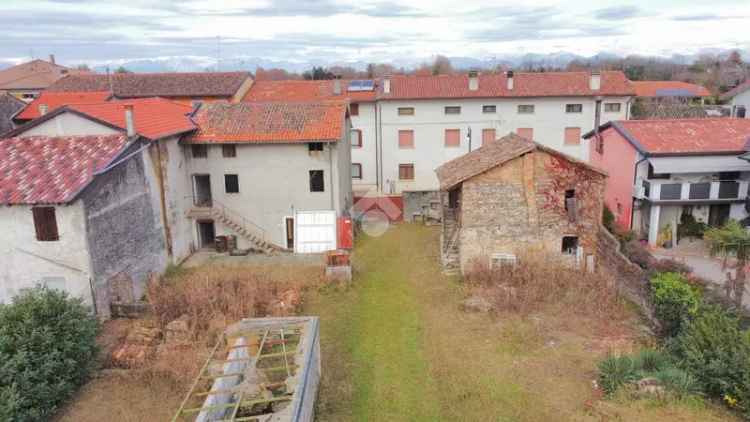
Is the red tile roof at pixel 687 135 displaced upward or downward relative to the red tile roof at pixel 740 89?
downward

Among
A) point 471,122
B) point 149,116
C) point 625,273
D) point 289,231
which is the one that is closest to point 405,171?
point 471,122

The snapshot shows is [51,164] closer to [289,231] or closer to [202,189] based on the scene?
[202,189]

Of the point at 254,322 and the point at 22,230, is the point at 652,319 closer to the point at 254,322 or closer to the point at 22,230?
the point at 254,322

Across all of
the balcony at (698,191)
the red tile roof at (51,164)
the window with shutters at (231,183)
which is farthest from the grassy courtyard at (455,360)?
the red tile roof at (51,164)

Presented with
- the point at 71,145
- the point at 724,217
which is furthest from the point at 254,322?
the point at 724,217

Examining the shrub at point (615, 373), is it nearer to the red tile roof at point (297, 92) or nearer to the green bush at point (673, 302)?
the green bush at point (673, 302)

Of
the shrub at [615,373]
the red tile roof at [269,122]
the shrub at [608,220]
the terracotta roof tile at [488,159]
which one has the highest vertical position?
the red tile roof at [269,122]
